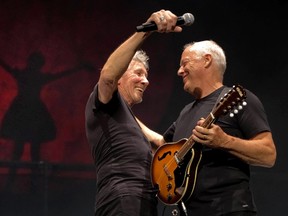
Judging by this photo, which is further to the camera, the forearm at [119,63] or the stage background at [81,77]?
the stage background at [81,77]

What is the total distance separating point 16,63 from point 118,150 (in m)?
2.09

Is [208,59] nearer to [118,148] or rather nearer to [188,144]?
[188,144]

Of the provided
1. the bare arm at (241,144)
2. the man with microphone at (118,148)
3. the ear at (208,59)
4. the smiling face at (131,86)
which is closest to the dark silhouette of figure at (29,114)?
the smiling face at (131,86)

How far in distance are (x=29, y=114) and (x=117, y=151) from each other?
6.33 feet

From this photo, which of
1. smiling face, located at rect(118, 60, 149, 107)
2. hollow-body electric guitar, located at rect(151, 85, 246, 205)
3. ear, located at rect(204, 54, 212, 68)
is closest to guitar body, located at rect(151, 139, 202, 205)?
hollow-body electric guitar, located at rect(151, 85, 246, 205)

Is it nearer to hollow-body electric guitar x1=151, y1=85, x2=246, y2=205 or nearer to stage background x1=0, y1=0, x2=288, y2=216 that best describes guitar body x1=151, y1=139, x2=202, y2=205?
hollow-body electric guitar x1=151, y1=85, x2=246, y2=205

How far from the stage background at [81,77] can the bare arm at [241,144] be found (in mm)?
2133

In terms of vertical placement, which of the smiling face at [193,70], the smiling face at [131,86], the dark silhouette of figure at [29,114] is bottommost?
the dark silhouette of figure at [29,114]

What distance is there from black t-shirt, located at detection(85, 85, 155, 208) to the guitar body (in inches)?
1.9

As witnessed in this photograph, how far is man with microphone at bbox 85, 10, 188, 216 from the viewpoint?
7.02 feet

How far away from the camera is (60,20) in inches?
167

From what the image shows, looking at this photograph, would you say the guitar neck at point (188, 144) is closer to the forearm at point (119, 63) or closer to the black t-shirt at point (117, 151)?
the black t-shirt at point (117, 151)

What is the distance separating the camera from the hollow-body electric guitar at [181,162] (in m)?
2.13

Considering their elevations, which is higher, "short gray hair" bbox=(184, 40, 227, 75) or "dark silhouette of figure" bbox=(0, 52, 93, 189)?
"short gray hair" bbox=(184, 40, 227, 75)
